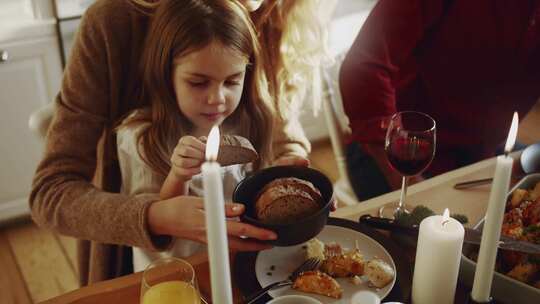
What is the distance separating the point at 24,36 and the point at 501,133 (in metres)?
1.63

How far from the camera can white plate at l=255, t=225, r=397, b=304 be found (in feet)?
2.98

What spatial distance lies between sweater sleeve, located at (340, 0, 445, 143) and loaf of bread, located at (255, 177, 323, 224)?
67cm

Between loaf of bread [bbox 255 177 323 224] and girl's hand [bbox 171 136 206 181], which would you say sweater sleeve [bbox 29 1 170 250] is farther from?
loaf of bread [bbox 255 177 323 224]

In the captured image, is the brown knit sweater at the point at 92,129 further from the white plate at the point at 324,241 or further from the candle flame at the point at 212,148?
the candle flame at the point at 212,148

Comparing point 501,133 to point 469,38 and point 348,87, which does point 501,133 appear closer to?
point 469,38

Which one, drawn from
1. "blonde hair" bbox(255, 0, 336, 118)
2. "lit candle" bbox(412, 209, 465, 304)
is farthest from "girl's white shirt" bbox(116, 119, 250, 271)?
"lit candle" bbox(412, 209, 465, 304)

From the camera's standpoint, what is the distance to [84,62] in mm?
1179

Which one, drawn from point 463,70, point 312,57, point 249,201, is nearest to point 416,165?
point 249,201

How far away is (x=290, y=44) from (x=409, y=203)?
1.52 ft

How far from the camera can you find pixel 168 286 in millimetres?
857

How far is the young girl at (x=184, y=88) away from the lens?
113 cm

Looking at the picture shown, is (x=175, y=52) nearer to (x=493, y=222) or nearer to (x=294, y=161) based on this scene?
(x=294, y=161)

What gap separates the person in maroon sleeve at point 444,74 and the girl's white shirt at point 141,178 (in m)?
0.48

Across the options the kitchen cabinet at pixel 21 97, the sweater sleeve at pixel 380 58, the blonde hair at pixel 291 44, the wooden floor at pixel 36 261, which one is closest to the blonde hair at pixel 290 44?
the blonde hair at pixel 291 44
